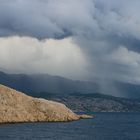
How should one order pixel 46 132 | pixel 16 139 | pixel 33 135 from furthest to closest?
pixel 46 132, pixel 33 135, pixel 16 139

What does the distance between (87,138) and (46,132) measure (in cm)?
2445

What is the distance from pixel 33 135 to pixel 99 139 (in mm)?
24042

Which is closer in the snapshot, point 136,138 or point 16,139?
point 16,139

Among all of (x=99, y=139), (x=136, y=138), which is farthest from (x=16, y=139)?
(x=136, y=138)

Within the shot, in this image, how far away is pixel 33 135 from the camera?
165m

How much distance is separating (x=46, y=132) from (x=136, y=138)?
35816 millimetres

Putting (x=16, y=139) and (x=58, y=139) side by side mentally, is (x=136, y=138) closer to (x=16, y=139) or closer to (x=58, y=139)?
(x=58, y=139)

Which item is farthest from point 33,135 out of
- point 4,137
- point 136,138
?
point 136,138

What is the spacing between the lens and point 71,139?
15500 centimetres

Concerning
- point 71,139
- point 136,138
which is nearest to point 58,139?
point 71,139

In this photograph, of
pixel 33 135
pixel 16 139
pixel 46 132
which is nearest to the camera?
pixel 16 139

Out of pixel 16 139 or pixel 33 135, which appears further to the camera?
pixel 33 135

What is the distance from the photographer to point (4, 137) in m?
159

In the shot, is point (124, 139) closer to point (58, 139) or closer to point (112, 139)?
point (112, 139)
